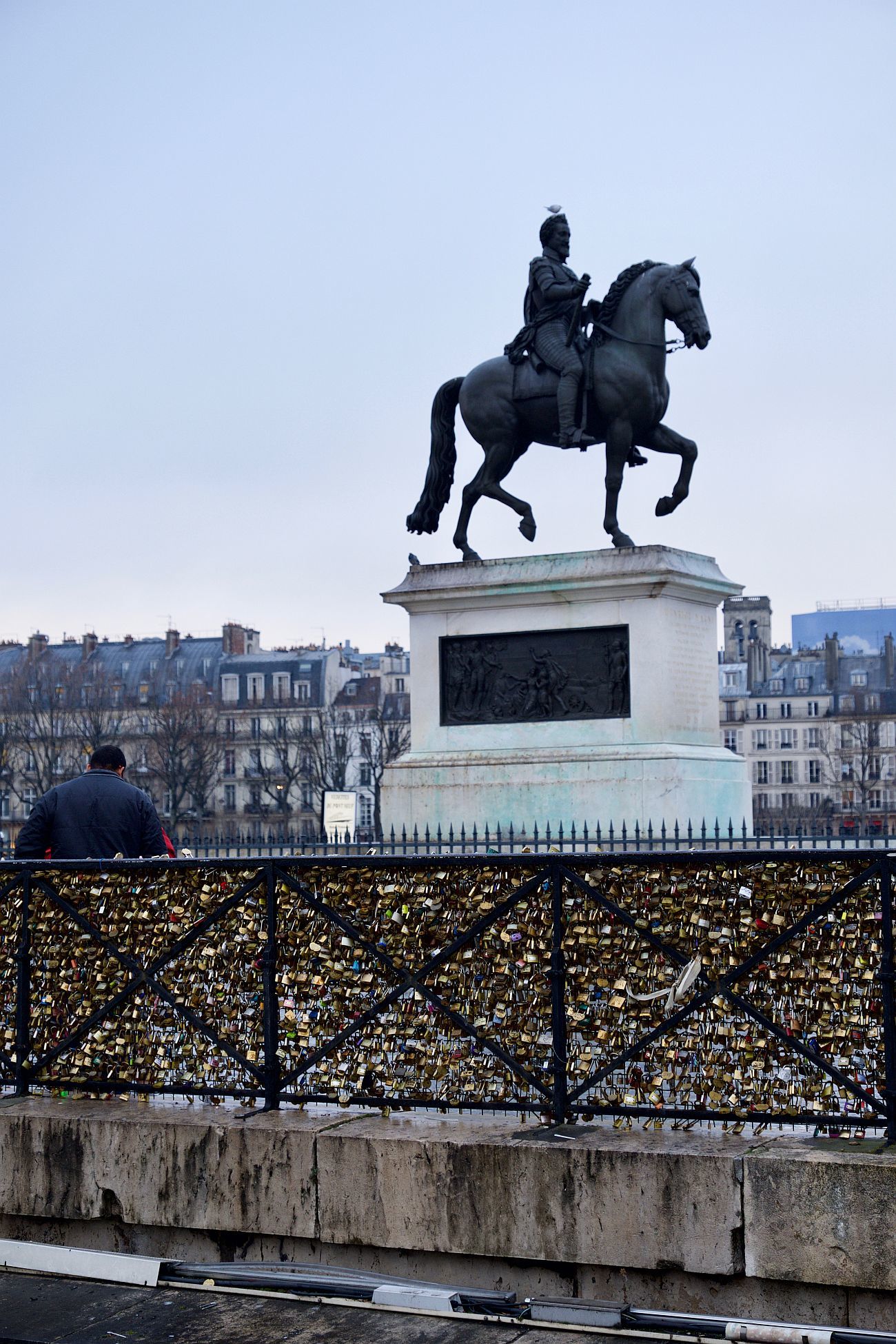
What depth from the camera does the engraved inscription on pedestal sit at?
63.3 feet

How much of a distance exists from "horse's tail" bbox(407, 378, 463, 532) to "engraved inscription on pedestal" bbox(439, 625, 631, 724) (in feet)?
6.75

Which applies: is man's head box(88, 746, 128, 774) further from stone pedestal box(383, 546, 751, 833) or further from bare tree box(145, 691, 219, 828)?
bare tree box(145, 691, 219, 828)

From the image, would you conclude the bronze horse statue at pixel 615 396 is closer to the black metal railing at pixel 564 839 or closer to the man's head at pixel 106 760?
the black metal railing at pixel 564 839

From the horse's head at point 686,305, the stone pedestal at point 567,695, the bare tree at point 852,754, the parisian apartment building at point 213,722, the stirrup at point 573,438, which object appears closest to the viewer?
the stone pedestal at point 567,695

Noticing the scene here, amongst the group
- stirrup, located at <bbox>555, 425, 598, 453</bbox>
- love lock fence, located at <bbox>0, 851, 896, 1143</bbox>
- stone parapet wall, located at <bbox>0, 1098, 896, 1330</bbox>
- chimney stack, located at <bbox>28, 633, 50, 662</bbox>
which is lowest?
stone parapet wall, located at <bbox>0, 1098, 896, 1330</bbox>

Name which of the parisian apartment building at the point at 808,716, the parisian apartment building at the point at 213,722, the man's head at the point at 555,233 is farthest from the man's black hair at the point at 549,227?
the parisian apartment building at the point at 808,716

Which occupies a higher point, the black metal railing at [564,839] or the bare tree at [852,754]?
the bare tree at [852,754]

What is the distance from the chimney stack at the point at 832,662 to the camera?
4673 inches

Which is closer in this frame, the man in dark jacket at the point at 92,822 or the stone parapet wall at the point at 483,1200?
the stone parapet wall at the point at 483,1200

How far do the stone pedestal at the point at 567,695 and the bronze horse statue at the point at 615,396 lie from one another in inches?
29.2

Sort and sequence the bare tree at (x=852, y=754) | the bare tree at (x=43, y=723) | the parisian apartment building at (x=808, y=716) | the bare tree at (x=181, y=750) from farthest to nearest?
1. the parisian apartment building at (x=808, y=716)
2. the bare tree at (x=852, y=754)
3. the bare tree at (x=181, y=750)
4. the bare tree at (x=43, y=723)

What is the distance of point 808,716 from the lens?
11912cm

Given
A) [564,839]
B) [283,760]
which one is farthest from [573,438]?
[283,760]

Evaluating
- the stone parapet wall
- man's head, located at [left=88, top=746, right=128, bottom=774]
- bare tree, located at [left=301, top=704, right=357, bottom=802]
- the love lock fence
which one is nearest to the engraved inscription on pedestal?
man's head, located at [left=88, top=746, right=128, bottom=774]
